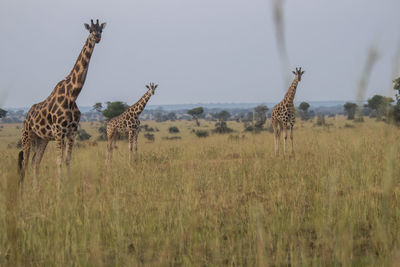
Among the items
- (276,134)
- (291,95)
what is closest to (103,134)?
(291,95)

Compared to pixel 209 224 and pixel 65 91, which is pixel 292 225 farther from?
pixel 65 91

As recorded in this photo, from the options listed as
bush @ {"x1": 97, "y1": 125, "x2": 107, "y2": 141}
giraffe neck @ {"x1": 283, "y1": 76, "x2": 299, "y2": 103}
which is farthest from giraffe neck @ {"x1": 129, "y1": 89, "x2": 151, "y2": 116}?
bush @ {"x1": 97, "y1": 125, "x2": 107, "y2": 141}

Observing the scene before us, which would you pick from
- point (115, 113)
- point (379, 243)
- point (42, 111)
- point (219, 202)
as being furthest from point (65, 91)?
point (115, 113)

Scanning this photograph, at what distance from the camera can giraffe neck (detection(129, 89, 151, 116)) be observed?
11146 millimetres

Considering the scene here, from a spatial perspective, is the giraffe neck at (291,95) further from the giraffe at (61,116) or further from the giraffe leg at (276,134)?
the giraffe at (61,116)

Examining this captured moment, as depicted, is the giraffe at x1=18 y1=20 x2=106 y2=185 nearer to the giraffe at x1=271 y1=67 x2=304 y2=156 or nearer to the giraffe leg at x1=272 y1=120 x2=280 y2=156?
the giraffe leg at x1=272 y1=120 x2=280 y2=156

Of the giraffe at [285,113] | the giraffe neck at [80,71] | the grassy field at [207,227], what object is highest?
the giraffe neck at [80,71]

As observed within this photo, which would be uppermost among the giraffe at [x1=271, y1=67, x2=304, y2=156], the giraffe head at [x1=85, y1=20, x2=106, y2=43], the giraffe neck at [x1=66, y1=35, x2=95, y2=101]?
the giraffe head at [x1=85, y1=20, x2=106, y2=43]

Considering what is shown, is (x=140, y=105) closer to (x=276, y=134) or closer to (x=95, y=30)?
(x=276, y=134)

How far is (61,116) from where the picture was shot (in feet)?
20.1

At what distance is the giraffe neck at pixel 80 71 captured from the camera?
6.38 metres

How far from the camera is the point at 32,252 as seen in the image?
302 cm

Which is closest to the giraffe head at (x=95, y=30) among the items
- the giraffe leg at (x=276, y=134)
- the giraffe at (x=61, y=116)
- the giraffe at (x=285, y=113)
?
the giraffe at (x=61, y=116)

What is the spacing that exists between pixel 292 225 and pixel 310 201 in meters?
0.93
